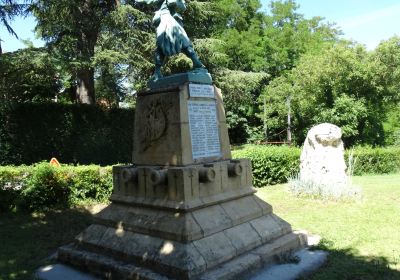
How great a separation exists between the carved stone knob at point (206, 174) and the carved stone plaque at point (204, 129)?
0.36 metres

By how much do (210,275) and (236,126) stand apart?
3099 cm

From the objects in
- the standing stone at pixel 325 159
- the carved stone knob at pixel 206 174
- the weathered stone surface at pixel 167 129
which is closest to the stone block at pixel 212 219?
the carved stone knob at pixel 206 174

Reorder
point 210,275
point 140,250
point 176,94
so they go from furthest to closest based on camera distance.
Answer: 1. point 176,94
2. point 140,250
3. point 210,275

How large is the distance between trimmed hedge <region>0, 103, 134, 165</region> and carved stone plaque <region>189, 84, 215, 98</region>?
37.9 feet

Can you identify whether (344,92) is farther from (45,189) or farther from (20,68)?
(45,189)

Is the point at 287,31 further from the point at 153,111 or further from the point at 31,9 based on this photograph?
the point at 153,111

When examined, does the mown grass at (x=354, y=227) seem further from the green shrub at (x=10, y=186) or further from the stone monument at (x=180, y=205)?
the green shrub at (x=10, y=186)

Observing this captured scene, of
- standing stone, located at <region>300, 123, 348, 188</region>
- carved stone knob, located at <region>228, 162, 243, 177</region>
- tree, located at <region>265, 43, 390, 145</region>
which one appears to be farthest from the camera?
tree, located at <region>265, 43, 390, 145</region>

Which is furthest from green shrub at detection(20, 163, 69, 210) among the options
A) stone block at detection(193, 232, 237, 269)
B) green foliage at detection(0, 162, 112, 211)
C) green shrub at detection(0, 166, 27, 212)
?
stone block at detection(193, 232, 237, 269)

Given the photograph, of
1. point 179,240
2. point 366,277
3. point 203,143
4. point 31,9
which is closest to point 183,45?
point 203,143

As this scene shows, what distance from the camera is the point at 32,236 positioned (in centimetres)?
776

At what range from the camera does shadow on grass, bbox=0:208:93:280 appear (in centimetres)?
597

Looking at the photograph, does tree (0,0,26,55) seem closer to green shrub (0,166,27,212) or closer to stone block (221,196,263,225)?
green shrub (0,166,27,212)

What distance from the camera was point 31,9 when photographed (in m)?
16.0
